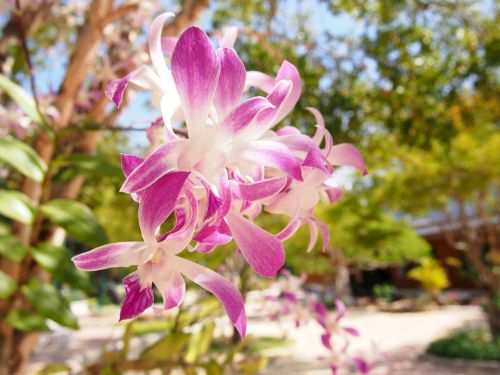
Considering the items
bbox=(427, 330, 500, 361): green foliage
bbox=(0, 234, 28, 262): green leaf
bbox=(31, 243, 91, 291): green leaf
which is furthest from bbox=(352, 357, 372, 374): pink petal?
bbox=(427, 330, 500, 361): green foliage

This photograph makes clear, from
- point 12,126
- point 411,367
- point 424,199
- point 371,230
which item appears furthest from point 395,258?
point 12,126

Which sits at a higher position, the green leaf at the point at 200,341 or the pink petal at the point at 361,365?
the green leaf at the point at 200,341

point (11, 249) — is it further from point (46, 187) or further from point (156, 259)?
point (156, 259)

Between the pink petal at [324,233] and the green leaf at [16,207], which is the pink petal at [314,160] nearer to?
the pink petal at [324,233]

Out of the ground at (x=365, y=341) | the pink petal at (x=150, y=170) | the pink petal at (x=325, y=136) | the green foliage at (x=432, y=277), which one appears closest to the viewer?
the pink petal at (x=150, y=170)

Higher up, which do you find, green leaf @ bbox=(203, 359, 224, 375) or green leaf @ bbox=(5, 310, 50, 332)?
green leaf @ bbox=(5, 310, 50, 332)

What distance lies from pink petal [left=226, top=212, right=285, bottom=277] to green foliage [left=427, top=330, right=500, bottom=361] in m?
6.52

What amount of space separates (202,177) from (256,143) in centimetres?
4

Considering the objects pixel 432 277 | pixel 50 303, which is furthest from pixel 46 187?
pixel 432 277

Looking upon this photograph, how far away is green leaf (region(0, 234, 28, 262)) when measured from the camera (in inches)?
24.5

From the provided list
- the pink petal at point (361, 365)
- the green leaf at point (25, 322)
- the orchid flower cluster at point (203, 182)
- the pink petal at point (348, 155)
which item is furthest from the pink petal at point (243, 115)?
the pink petal at point (361, 365)

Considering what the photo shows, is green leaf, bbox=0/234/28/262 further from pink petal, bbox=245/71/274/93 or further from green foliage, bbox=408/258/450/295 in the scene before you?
green foliage, bbox=408/258/450/295

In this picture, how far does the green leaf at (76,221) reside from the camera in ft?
2.16

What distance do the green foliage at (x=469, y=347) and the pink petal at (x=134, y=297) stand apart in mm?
6551
